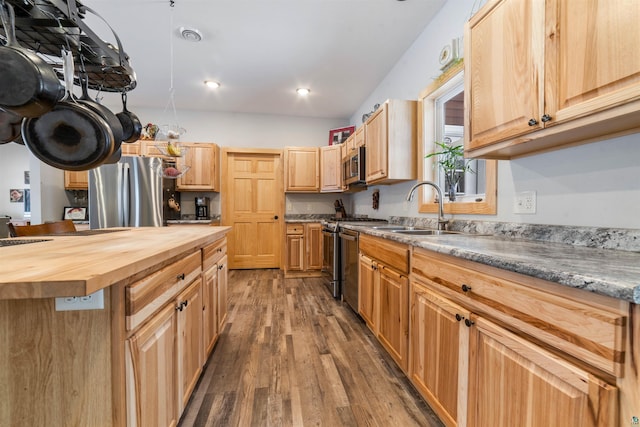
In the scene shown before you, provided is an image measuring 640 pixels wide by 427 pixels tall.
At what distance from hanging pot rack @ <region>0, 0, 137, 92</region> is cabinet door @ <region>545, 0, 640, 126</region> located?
199 cm

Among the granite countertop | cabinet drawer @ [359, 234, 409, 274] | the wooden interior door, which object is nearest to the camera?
the granite countertop

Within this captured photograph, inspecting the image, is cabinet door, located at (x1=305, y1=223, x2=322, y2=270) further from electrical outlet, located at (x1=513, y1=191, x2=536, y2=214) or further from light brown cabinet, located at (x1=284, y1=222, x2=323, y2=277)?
electrical outlet, located at (x1=513, y1=191, x2=536, y2=214)

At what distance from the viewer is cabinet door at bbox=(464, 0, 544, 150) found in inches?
45.8

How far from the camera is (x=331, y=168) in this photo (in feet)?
15.1

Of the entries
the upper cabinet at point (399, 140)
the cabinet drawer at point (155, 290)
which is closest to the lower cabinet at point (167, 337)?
the cabinet drawer at point (155, 290)

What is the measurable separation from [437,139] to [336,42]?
141cm

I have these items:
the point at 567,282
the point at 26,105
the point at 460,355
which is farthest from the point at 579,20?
the point at 26,105

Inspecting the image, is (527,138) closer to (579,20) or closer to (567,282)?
(579,20)

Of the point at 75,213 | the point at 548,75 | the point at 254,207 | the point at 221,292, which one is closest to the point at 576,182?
the point at 548,75

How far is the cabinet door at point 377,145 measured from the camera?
2.75 metres

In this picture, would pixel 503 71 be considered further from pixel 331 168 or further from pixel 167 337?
pixel 331 168

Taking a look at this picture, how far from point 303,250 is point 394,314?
274 cm

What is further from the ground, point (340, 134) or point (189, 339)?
point (340, 134)

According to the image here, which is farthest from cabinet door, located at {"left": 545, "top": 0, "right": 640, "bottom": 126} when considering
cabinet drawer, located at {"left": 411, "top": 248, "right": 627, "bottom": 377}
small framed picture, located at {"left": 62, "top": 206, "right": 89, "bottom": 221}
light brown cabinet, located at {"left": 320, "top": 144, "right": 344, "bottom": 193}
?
small framed picture, located at {"left": 62, "top": 206, "right": 89, "bottom": 221}
